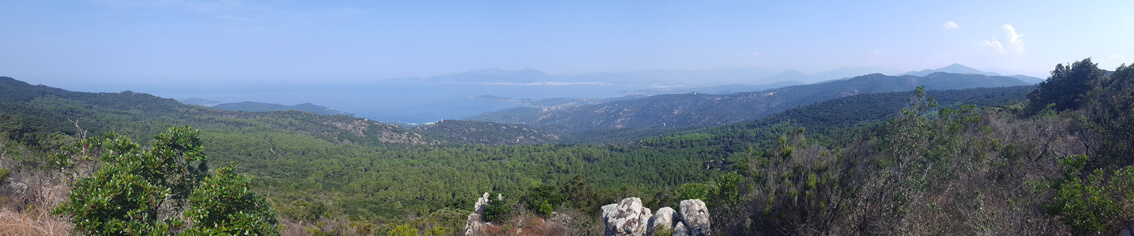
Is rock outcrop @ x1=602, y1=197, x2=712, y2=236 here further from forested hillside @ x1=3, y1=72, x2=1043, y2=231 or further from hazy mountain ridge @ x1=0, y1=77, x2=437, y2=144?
hazy mountain ridge @ x1=0, y1=77, x2=437, y2=144

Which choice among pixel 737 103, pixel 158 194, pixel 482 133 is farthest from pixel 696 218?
pixel 737 103

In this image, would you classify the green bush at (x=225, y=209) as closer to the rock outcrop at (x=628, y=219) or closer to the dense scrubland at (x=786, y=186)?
the dense scrubland at (x=786, y=186)

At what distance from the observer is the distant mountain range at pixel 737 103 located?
113 m

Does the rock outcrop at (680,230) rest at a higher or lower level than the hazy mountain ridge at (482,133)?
higher

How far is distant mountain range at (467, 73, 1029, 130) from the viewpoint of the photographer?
370 ft

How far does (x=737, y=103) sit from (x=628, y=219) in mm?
116790

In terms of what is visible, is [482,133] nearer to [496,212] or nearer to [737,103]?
[737,103]

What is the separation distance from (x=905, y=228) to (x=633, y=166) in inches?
1552

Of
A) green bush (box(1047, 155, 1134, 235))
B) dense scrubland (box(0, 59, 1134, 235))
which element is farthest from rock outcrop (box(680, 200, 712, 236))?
green bush (box(1047, 155, 1134, 235))

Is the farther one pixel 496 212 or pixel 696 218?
pixel 496 212

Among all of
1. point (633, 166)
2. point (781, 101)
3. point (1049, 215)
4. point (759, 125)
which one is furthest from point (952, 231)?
point (781, 101)

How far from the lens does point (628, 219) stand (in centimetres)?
1171

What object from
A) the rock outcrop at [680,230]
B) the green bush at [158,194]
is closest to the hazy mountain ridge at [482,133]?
the green bush at [158,194]

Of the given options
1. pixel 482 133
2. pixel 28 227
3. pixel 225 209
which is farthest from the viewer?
pixel 482 133
